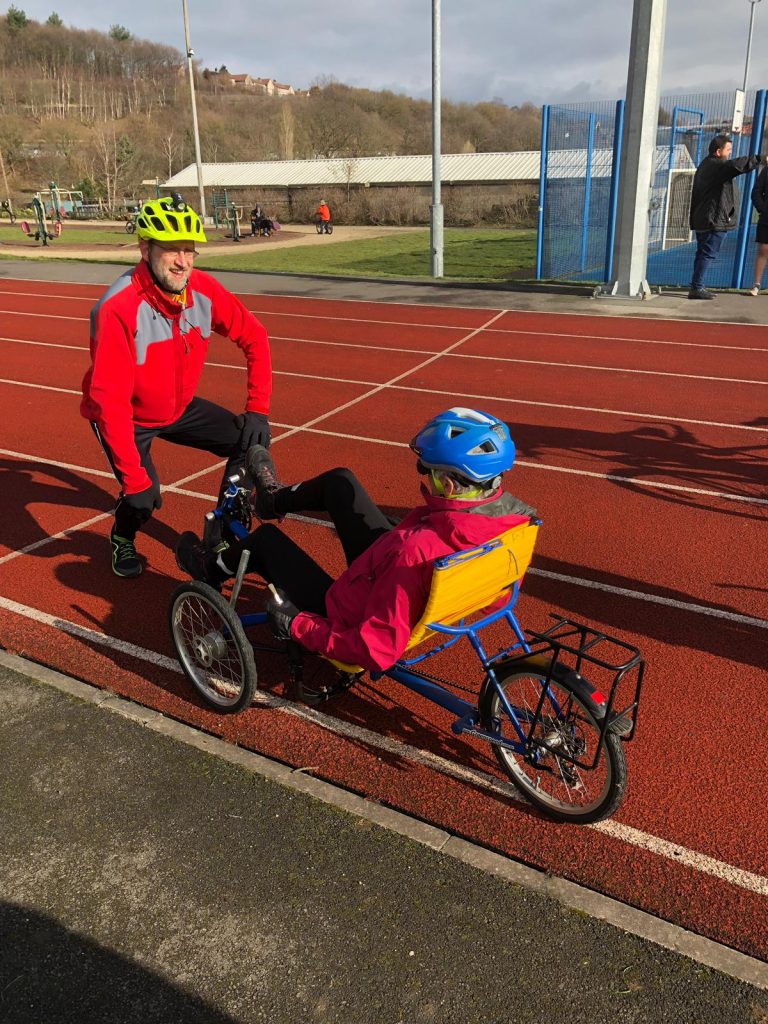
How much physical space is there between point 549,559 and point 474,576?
2.61 meters

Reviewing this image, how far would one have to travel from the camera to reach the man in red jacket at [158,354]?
4137 mm

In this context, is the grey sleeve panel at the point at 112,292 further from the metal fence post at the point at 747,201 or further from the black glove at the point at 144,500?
the metal fence post at the point at 747,201

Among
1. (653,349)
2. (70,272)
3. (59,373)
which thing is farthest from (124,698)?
(70,272)

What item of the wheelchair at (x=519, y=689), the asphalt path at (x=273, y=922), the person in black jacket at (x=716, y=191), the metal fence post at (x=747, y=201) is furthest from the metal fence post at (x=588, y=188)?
the asphalt path at (x=273, y=922)

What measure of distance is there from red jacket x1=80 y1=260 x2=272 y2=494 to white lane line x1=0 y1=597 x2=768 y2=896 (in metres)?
0.93

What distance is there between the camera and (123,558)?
520 centimetres

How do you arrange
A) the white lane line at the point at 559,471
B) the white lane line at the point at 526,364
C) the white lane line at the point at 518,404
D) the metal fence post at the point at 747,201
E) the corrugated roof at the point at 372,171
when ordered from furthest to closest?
the corrugated roof at the point at 372,171 < the metal fence post at the point at 747,201 < the white lane line at the point at 526,364 < the white lane line at the point at 518,404 < the white lane line at the point at 559,471

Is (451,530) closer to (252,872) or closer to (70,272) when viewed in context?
(252,872)

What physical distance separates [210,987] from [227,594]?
259cm

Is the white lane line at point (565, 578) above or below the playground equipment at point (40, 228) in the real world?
below

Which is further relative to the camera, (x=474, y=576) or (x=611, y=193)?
(x=611, y=193)

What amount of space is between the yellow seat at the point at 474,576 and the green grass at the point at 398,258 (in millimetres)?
16927

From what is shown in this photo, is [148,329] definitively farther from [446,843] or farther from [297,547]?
[446,843]

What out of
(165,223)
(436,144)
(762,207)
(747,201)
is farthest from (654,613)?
(436,144)
